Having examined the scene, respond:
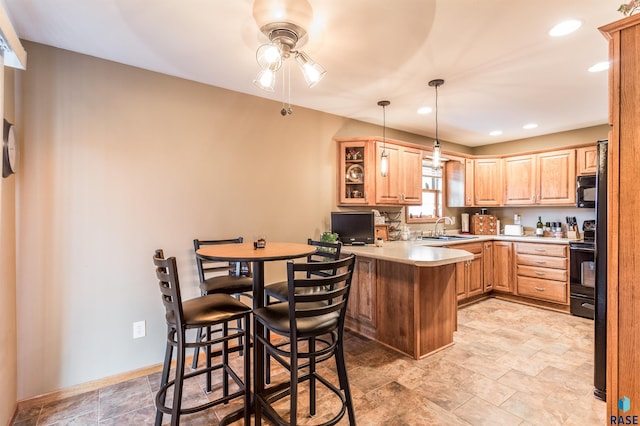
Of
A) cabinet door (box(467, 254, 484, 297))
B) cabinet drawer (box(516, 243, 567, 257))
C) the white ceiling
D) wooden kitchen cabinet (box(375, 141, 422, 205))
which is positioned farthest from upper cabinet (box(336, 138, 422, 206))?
cabinet drawer (box(516, 243, 567, 257))

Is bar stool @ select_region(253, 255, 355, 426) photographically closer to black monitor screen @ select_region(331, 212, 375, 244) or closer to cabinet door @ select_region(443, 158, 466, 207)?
black monitor screen @ select_region(331, 212, 375, 244)

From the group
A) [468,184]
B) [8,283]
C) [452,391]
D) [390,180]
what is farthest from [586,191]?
[8,283]

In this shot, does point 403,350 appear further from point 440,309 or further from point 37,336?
point 37,336

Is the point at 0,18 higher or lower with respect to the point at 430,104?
lower

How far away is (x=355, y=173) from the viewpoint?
384 cm

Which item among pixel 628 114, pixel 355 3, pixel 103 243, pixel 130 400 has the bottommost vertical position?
pixel 130 400

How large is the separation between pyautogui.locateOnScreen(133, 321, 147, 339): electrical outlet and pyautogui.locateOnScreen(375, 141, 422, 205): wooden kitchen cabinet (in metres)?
2.74

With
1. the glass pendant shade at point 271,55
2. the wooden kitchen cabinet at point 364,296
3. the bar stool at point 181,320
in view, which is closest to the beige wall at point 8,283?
the bar stool at point 181,320

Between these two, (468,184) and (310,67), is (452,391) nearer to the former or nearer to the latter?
(310,67)

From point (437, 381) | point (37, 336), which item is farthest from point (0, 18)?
point (437, 381)

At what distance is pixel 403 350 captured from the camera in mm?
2764

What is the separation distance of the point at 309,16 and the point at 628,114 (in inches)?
58.3

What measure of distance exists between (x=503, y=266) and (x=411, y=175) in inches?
77.8

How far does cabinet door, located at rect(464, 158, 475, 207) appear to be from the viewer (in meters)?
4.98
